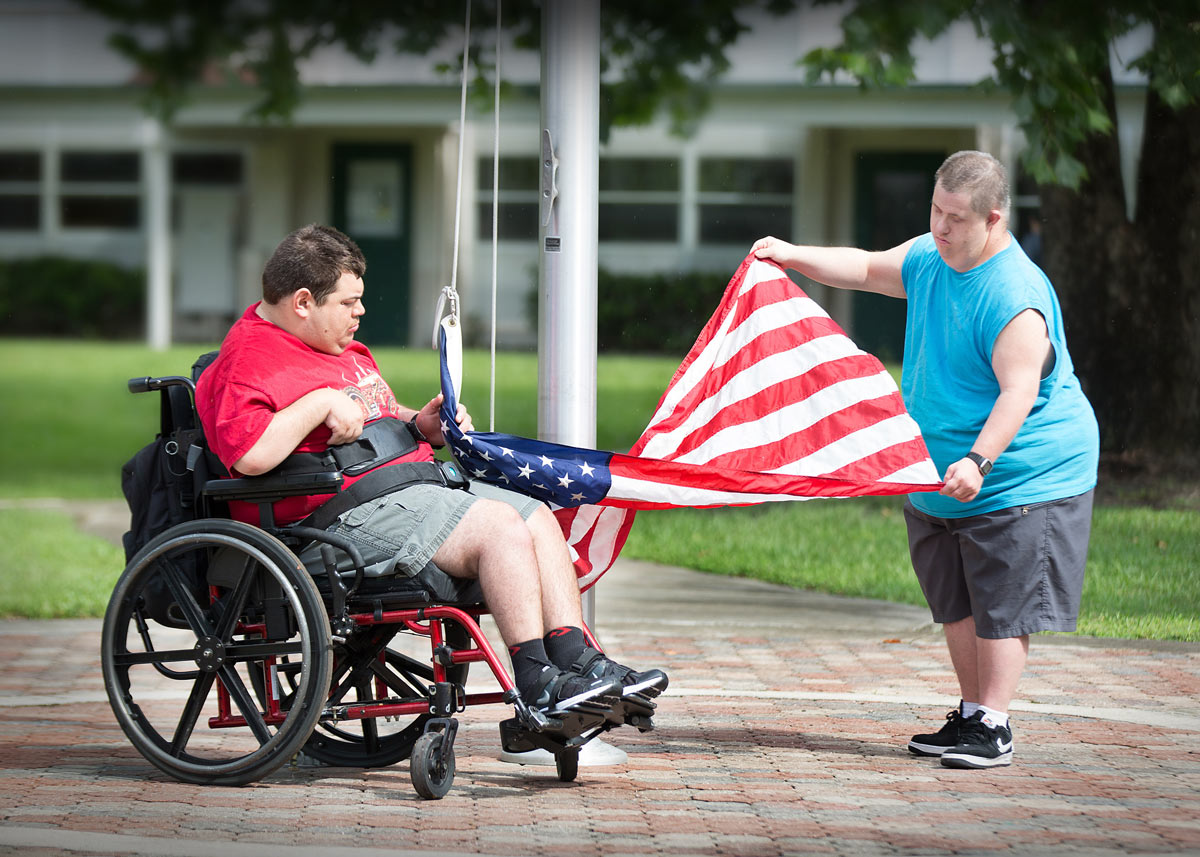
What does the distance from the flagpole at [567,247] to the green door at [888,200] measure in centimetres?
490

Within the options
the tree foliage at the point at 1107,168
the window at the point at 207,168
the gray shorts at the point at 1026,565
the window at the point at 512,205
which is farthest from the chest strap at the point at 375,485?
the window at the point at 207,168

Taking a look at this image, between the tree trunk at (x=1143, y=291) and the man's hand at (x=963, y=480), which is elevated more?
the tree trunk at (x=1143, y=291)

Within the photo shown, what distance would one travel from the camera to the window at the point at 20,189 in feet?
53.5

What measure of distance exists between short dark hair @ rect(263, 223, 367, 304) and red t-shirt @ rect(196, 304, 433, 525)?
0.11 metres

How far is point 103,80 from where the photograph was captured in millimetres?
15312

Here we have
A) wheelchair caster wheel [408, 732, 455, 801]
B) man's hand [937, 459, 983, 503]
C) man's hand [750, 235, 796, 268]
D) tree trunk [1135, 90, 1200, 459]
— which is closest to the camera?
wheelchair caster wheel [408, 732, 455, 801]

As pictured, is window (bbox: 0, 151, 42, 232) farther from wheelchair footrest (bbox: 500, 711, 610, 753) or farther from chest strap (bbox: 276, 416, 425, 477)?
wheelchair footrest (bbox: 500, 711, 610, 753)

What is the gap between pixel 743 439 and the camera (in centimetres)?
480

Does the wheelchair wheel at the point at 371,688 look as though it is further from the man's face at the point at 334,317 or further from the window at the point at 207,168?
the window at the point at 207,168

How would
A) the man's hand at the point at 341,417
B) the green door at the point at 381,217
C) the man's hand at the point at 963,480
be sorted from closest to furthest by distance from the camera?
1. the man's hand at the point at 341,417
2. the man's hand at the point at 963,480
3. the green door at the point at 381,217

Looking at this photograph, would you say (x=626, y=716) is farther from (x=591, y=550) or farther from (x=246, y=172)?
(x=246, y=172)

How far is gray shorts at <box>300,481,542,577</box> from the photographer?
415 cm

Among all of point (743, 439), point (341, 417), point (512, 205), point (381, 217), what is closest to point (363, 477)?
point (341, 417)

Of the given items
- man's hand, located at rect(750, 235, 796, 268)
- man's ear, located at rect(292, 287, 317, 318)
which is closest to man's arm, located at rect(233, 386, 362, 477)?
man's ear, located at rect(292, 287, 317, 318)
